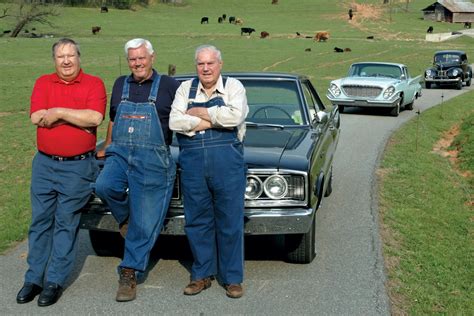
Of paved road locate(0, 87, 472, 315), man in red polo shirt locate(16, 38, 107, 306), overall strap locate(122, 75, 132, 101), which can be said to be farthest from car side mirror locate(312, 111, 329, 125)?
man in red polo shirt locate(16, 38, 107, 306)

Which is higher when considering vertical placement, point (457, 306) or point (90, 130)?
point (90, 130)

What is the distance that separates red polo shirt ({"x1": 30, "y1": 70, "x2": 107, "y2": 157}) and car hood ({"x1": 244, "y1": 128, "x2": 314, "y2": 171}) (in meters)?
1.38

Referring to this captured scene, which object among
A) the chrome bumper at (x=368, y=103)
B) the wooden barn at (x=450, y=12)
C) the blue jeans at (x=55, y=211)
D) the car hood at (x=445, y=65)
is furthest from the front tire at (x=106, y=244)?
the wooden barn at (x=450, y=12)

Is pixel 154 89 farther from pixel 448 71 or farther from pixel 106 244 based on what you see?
pixel 448 71

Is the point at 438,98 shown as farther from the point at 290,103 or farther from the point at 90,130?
the point at 90,130

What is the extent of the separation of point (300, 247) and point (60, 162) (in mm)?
2159

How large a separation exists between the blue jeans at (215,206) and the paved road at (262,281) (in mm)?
233

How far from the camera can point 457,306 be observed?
16.4ft

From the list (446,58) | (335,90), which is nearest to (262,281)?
(335,90)

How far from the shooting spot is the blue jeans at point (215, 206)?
477cm

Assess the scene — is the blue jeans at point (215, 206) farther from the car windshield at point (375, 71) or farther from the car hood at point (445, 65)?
the car hood at point (445, 65)

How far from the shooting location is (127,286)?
497 centimetres

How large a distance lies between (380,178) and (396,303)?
15.8 feet

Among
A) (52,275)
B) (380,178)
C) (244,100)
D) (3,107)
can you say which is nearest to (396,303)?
(244,100)
